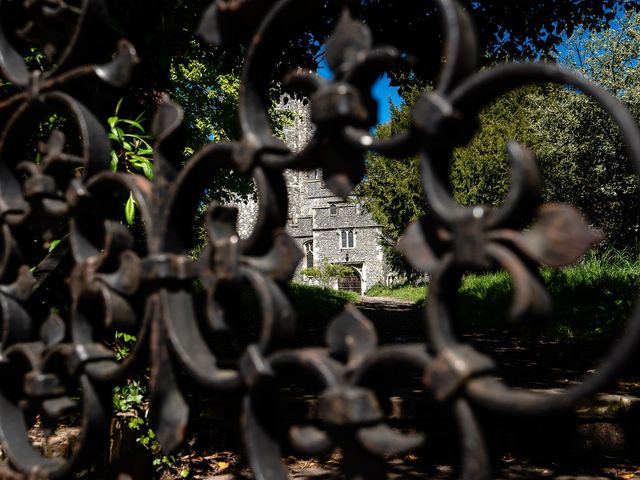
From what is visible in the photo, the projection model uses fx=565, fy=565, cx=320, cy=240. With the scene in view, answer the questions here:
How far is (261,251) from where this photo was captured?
0.93 m

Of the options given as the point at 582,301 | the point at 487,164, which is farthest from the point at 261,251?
the point at 487,164

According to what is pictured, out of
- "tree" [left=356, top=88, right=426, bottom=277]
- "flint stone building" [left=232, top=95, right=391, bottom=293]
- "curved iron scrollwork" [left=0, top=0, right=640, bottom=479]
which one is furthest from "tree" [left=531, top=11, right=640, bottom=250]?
"flint stone building" [left=232, top=95, right=391, bottom=293]

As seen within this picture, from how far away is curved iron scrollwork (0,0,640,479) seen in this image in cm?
65

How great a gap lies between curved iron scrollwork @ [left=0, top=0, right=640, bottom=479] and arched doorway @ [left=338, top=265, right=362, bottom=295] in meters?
45.1

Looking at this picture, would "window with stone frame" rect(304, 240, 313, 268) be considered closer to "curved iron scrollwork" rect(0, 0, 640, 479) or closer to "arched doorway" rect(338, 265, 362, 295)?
"arched doorway" rect(338, 265, 362, 295)

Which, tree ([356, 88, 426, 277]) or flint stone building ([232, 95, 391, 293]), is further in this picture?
flint stone building ([232, 95, 391, 293])

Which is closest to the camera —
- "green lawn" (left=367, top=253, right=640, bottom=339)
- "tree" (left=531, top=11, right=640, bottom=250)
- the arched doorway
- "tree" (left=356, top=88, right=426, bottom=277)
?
"green lawn" (left=367, top=253, right=640, bottom=339)

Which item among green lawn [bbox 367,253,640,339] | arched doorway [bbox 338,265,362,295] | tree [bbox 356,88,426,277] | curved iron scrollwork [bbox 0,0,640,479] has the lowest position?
arched doorway [bbox 338,265,362,295]

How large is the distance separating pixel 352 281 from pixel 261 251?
4615 cm

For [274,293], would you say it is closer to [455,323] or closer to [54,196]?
[455,323]

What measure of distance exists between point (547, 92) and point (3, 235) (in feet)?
83.1

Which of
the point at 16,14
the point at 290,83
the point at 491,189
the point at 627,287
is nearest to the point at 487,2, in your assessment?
the point at 627,287

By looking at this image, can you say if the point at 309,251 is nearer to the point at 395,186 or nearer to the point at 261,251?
the point at 395,186

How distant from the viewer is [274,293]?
84 cm
